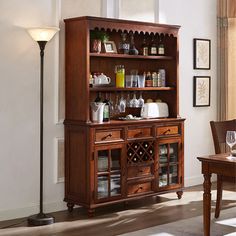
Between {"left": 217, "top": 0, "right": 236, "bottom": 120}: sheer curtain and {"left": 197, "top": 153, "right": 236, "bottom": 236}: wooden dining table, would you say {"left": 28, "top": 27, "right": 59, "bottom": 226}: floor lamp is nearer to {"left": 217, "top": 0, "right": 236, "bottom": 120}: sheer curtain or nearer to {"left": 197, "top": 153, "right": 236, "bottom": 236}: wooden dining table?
{"left": 197, "top": 153, "right": 236, "bottom": 236}: wooden dining table

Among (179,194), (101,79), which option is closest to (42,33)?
(101,79)

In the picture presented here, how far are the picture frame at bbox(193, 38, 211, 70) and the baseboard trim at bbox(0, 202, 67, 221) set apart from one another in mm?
2611

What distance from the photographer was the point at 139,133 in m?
5.38

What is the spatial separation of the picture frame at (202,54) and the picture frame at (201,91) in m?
0.15

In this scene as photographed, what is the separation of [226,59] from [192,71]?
0.57 meters

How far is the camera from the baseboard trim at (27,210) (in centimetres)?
488

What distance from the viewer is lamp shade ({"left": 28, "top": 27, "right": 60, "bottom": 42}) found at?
4.70 m

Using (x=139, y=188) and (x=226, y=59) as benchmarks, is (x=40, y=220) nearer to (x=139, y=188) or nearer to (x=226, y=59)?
(x=139, y=188)

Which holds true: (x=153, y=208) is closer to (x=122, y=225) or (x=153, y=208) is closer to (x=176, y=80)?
(x=122, y=225)

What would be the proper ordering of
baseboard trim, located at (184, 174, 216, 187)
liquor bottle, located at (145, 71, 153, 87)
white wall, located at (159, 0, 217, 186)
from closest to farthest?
liquor bottle, located at (145, 71, 153, 87) → white wall, located at (159, 0, 217, 186) → baseboard trim, located at (184, 174, 216, 187)

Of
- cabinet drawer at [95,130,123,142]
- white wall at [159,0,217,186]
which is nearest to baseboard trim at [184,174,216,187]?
white wall at [159,0,217,186]

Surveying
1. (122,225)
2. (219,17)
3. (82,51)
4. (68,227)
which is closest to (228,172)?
(122,225)

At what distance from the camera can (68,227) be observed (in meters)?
4.67

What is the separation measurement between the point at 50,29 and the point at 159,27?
4.70ft
